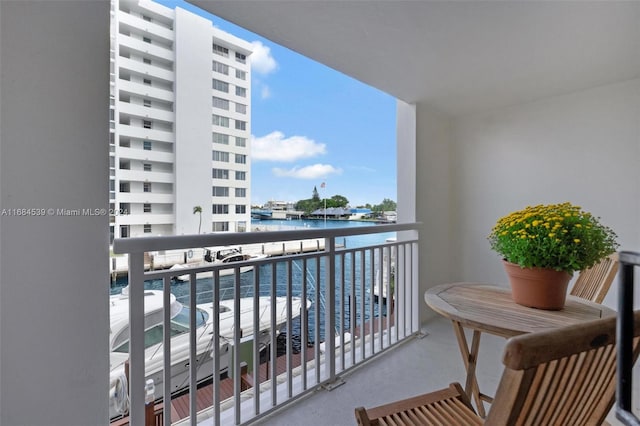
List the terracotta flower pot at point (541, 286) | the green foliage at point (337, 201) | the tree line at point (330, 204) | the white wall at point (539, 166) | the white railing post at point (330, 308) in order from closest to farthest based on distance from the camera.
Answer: the terracotta flower pot at point (541, 286), the white railing post at point (330, 308), the white wall at point (539, 166), the tree line at point (330, 204), the green foliage at point (337, 201)

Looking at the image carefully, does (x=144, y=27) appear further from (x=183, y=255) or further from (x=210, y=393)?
(x=210, y=393)

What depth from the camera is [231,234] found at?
4.55 ft

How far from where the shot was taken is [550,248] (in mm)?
1205

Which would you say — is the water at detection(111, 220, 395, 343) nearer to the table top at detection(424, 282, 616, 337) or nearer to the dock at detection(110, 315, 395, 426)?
the dock at detection(110, 315, 395, 426)

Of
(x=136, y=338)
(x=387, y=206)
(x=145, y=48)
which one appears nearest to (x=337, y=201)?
(x=387, y=206)

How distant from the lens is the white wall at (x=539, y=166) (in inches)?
97.7

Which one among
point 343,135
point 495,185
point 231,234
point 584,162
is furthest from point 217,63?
point 584,162

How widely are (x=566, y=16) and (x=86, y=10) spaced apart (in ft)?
7.59

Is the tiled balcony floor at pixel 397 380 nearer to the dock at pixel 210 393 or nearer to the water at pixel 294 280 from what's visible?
the dock at pixel 210 393

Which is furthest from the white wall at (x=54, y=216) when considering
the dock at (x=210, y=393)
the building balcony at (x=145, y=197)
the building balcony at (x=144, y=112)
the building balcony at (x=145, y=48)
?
the dock at (x=210, y=393)

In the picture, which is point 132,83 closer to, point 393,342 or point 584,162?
point 393,342

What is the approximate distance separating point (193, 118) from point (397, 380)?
245 centimetres

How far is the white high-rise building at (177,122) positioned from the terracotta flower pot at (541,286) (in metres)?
1.69

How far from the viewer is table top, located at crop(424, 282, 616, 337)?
44.0 inches
